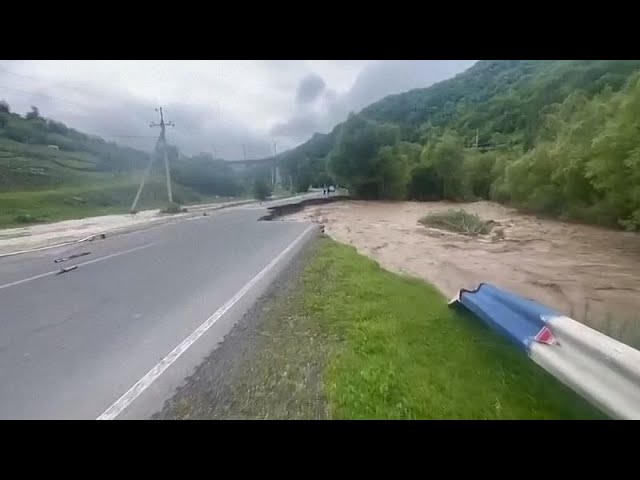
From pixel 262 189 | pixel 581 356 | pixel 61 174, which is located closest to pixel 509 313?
pixel 581 356

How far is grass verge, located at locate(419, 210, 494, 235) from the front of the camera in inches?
488

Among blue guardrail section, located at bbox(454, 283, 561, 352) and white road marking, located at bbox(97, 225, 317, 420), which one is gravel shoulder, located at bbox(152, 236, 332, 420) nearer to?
white road marking, located at bbox(97, 225, 317, 420)

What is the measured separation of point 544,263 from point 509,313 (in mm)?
5515

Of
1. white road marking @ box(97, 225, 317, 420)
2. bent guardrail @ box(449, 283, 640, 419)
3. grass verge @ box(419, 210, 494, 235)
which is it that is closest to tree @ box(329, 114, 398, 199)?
grass verge @ box(419, 210, 494, 235)

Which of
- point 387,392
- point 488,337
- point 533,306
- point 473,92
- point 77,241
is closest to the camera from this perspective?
point 387,392

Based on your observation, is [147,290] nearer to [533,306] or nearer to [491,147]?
[533,306]

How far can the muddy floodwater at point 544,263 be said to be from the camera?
4602 mm

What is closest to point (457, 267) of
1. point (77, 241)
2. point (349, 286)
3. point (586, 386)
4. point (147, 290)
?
point (349, 286)

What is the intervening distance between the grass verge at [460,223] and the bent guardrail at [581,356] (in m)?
10.2

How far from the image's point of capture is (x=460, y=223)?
44.7ft

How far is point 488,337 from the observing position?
2.91 metres

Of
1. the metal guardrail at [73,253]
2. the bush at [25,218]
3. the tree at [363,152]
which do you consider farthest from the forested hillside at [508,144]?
the bush at [25,218]

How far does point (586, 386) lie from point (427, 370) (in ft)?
2.99
